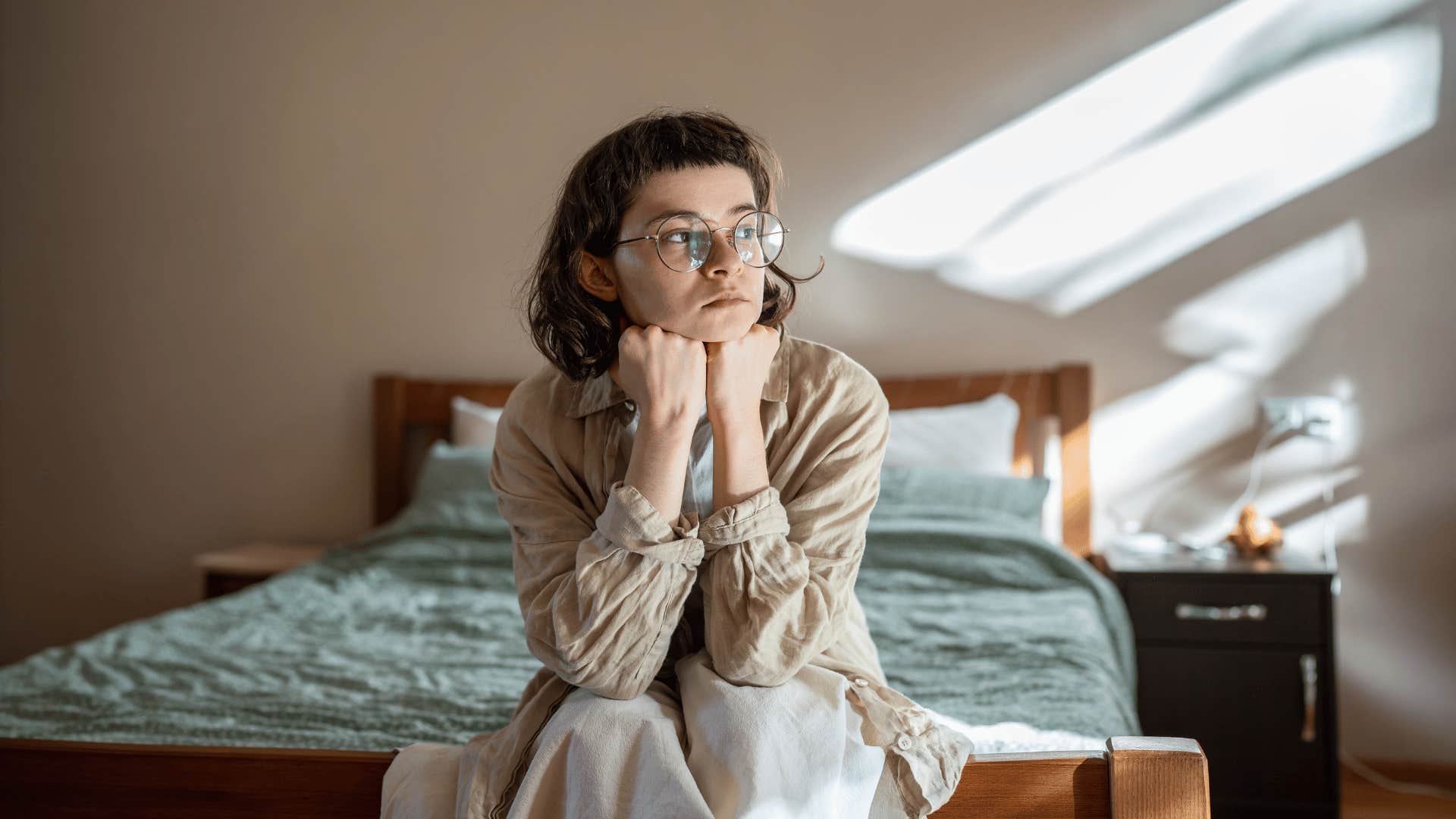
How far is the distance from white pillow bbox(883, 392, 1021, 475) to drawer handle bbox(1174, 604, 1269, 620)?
0.49 m

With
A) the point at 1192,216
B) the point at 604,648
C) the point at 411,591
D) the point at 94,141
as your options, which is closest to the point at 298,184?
the point at 94,141

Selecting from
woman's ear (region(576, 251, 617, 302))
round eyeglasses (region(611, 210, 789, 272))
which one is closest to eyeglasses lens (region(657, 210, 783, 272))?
round eyeglasses (region(611, 210, 789, 272))

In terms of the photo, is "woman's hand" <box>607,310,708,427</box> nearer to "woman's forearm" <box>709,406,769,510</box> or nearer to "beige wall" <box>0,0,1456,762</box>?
"woman's forearm" <box>709,406,769,510</box>

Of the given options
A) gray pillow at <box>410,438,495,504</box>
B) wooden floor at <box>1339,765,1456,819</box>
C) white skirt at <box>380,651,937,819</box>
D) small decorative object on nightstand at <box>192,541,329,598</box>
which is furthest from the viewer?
small decorative object on nightstand at <box>192,541,329,598</box>

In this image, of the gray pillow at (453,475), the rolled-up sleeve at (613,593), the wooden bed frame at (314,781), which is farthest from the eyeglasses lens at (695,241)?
the gray pillow at (453,475)

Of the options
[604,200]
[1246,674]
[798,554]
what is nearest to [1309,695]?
[1246,674]

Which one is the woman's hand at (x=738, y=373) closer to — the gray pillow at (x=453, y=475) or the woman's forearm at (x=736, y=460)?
the woman's forearm at (x=736, y=460)

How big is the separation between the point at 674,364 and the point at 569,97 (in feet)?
6.85

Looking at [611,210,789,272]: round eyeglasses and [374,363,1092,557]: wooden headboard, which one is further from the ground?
[611,210,789,272]: round eyeglasses

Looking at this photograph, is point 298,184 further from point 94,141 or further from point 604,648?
point 604,648

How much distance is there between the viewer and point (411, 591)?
8.25ft

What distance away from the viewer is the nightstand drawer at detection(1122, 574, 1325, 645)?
Answer: 2.35 metres

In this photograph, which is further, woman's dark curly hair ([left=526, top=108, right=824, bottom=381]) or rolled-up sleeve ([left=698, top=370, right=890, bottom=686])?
woman's dark curly hair ([left=526, top=108, right=824, bottom=381])

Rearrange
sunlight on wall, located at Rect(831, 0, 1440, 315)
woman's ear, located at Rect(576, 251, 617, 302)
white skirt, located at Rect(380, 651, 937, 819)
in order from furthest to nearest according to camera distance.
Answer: sunlight on wall, located at Rect(831, 0, 1440, 315), woman's ear, located at Rect(576, 251, 617, 302), white skirt, located at Rect(380, 651, 937, 819)
